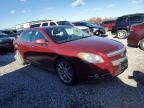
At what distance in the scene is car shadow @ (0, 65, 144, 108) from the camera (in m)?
4.25

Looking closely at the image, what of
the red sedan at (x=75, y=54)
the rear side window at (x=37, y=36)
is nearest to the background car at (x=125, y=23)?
the red sedan at (x=75, y=54)

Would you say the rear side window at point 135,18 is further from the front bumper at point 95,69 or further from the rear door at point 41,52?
the front bumper at point 95,69

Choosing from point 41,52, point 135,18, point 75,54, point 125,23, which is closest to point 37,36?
point 41,52

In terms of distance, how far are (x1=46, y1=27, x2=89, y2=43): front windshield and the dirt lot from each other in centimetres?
132

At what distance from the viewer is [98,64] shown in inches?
184

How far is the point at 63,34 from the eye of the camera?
6152 mm

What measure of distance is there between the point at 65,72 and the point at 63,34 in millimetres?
1396

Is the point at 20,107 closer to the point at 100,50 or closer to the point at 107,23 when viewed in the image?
the point at 100,50

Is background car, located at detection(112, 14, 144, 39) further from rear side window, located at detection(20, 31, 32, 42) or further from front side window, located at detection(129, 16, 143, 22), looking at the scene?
rear side window, located at detection(20, 31, 32, 42)

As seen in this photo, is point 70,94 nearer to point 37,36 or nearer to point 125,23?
point 37,36

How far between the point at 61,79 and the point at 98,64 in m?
1.45

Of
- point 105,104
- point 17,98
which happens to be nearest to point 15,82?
point 17,98

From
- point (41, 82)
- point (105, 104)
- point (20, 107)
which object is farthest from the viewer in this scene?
point (41, 82)

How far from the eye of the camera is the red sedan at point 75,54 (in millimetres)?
4719
